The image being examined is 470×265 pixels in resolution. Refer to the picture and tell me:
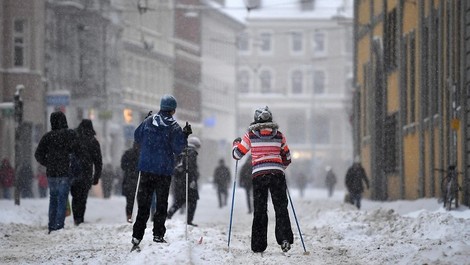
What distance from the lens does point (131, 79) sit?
6856cm

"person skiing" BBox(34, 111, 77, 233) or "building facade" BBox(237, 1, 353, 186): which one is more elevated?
"building facade" BBox(237, 1, 353, 186)

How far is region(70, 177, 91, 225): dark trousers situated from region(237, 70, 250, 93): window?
102m

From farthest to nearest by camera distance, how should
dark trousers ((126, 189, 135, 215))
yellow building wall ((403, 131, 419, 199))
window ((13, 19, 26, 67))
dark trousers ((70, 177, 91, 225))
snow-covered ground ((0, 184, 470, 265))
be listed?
window ((13, 19, 26, 67)), yellow building wall ((403, 131, 419, 199)), dark trousers ((126, 189, 135, 215)), dark trousers ((70, 177, 91, 225)), snow-covered ground ((0, 184, 470, 265))

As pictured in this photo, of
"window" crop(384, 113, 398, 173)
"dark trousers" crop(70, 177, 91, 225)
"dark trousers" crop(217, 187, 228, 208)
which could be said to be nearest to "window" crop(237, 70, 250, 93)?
"dark trousers" crop(217, 187, 228, 208)

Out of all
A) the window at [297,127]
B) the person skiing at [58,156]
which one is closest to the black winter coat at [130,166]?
the person skiing at [58,156]

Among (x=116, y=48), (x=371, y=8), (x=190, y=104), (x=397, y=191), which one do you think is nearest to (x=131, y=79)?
(x=116, y=48)

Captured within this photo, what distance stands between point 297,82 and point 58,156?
351ft

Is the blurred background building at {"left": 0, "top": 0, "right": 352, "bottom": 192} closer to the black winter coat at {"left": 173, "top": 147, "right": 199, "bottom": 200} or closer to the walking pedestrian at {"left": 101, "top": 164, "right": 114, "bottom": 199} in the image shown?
the walking pedestrian at {"left": 101, "top": 164, "right": 114, "bottom": 199}

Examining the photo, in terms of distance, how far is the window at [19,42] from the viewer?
47.8 meters

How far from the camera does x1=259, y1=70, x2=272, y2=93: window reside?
124312mm

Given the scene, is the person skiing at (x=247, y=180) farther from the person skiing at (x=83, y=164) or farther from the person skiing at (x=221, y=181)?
the person skiing at (x=83, y=164)

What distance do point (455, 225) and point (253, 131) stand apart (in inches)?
149

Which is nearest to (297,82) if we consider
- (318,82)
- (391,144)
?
(318,82)

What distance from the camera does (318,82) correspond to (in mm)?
125125
